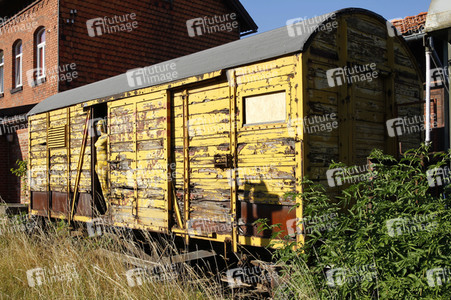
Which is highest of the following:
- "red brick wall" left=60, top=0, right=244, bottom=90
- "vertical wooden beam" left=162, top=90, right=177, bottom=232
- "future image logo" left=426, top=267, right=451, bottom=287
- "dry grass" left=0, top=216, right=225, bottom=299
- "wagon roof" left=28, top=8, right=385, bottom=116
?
"red brick wall" left=60, top=0, right=244, bottom=90

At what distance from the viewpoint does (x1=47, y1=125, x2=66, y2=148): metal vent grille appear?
9.27 meters

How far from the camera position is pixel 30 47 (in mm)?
15977

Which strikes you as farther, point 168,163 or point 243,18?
point 243,18

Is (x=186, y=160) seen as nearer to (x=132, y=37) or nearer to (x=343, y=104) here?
(x=343, y=104)

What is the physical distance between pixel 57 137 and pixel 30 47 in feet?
27.1

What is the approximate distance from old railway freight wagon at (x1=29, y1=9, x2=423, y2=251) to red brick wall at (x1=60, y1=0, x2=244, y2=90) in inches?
295

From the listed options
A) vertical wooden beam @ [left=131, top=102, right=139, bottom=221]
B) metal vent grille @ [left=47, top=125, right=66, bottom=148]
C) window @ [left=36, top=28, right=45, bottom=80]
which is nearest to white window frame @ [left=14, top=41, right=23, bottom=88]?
window @ [left=36, top=28, right=45, bottom=80]

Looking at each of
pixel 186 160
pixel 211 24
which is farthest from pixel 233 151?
pixel 211 24

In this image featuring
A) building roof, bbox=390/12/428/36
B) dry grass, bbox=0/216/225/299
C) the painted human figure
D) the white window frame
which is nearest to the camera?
dry grass, bbox=0/216/225/299

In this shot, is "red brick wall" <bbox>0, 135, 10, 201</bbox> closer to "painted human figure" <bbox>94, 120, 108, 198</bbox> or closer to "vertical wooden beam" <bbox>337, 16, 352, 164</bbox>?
"painted human figure" <bbox>94, 120, 108, 198</bbox>

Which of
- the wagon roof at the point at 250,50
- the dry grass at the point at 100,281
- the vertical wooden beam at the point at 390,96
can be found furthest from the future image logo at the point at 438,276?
the vertical wooden beam at the point at 390,96

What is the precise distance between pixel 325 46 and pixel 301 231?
2.27m

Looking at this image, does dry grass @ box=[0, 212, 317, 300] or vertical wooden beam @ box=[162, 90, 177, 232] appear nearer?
dry grass @ box=[0, 212, 317, 300]

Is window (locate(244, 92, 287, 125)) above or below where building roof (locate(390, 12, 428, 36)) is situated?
below
